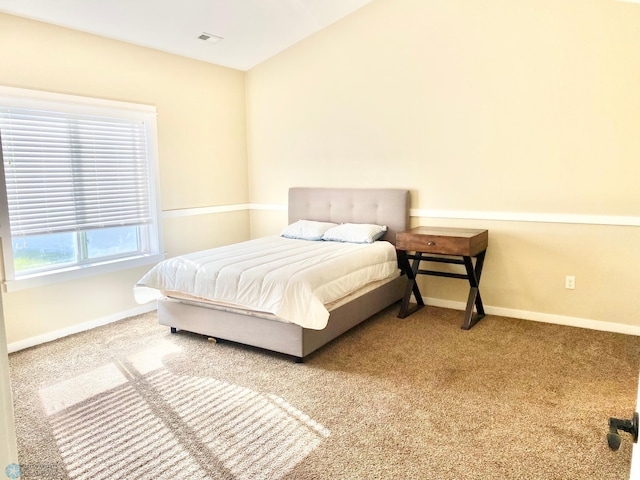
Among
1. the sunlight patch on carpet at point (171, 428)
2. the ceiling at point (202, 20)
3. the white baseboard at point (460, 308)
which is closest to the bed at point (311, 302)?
the sunlight patch on carpet at point (171, 428)

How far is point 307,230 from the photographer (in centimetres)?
470

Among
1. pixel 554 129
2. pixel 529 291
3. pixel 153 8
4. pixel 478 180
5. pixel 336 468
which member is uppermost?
pixel 153 8

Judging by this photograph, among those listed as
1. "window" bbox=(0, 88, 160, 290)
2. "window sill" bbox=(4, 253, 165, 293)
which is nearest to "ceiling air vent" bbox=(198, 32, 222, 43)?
"window" bbox=(0, 88, 160, 290)

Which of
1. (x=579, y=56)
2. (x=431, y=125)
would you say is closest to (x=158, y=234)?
(x=431, y=125)

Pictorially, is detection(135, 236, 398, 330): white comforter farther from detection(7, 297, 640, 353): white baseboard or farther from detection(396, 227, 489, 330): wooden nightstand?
detection(7, 297, 640, 353): white baseboard

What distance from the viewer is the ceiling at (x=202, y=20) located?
11.4ft

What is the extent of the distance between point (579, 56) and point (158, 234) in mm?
4065

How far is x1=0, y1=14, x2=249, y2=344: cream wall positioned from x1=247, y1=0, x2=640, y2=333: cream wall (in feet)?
3.14

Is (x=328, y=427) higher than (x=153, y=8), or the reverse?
(x=153, y=8)

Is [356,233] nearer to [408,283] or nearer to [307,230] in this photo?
[307,230]

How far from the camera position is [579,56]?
3641mm

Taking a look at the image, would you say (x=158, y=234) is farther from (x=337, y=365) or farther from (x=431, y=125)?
(x=431, y=125)

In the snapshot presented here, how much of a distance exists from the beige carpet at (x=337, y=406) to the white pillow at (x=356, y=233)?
0.91 metres

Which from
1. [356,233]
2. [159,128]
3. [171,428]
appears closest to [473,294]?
[356,233]
